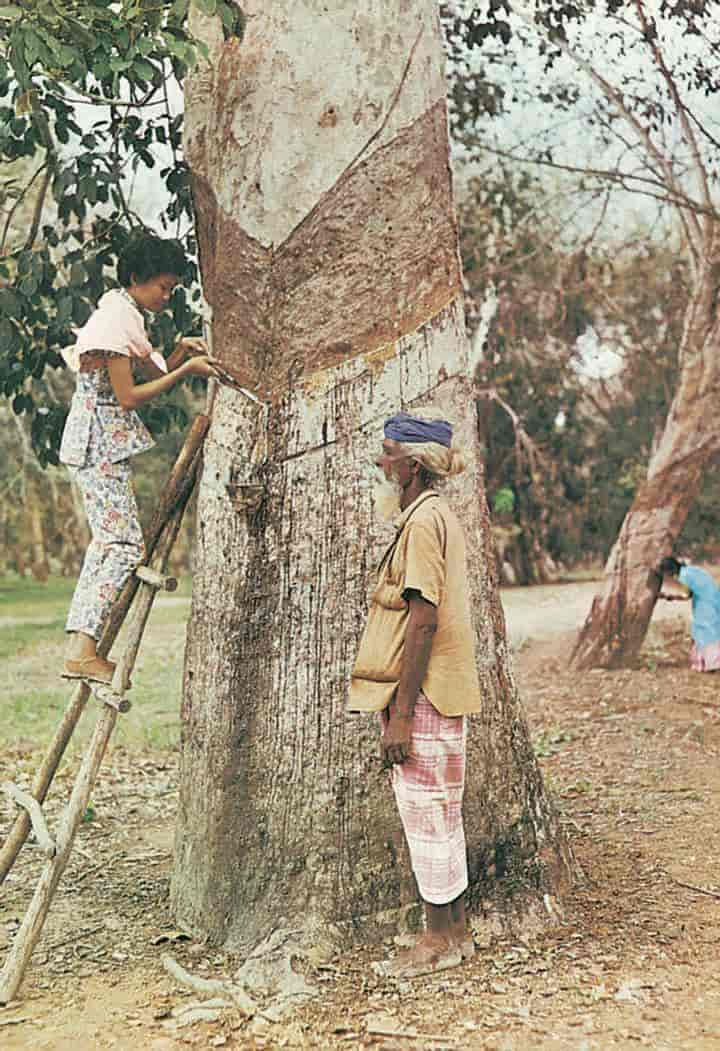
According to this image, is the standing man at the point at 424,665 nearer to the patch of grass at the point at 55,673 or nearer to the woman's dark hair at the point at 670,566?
the patch of grass at the point at 55,673

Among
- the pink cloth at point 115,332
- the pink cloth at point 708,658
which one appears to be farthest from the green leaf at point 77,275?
the pink cloth at point 708,658

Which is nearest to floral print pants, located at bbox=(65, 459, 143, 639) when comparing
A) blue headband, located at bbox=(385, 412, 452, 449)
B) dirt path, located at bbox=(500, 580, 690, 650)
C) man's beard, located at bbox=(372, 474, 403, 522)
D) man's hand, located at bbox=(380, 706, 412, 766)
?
man's beard, located at bbox=(372, 474, 403, 522)

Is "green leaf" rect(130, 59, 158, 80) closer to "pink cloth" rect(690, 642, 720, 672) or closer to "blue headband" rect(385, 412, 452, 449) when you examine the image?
"blue headband" rect(385, 412, 452, 449)

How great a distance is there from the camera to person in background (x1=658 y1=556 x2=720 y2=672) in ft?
36.3

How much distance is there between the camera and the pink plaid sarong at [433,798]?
4316mm

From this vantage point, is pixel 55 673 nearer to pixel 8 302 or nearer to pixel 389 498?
pixel 8 302

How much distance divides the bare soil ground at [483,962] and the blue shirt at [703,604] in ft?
12.0

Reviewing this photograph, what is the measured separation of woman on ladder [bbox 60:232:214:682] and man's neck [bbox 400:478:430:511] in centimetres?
95

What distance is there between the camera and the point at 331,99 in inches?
188

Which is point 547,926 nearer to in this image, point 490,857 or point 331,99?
point 490,857

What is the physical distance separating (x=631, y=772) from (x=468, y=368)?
3.41 meters

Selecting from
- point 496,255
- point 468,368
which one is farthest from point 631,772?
point 496,255

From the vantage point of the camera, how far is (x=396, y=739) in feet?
13.9

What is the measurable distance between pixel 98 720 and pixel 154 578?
53 cm
